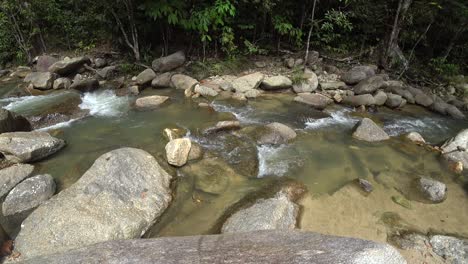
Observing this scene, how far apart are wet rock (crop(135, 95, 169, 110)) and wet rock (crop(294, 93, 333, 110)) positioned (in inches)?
133

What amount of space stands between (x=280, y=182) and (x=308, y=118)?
8.77 feet

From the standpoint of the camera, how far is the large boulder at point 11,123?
5487 mm

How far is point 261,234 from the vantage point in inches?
112

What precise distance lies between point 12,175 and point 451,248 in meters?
5.91

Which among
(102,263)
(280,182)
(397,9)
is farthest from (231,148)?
(397,9)

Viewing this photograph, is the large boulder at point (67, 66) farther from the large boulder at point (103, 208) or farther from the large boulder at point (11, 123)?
the large boulder at point (103, 208)

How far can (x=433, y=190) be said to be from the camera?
15.2 feet

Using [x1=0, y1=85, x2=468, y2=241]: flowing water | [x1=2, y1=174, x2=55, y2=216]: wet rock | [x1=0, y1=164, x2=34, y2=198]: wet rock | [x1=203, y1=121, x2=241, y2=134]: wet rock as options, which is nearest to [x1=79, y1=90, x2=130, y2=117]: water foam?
[x1=0, y1=85, x2=468, y2=241]: flowing water

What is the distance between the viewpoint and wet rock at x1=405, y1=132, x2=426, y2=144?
616 cm

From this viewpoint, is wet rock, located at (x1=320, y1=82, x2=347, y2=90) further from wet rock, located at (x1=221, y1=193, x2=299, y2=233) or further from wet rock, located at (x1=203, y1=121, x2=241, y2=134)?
wet rock, located at (x1=221, y1=193, x2=299, y2=233)

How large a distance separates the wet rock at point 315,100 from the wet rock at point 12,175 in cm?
581

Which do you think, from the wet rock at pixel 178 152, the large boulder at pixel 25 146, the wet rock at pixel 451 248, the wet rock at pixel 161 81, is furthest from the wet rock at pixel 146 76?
→ the wet rock at pixel 451 248

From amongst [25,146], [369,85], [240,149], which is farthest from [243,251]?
[369,85]

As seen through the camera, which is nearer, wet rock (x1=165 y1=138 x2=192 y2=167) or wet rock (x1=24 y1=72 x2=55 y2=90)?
wet rock (x1=165 y1=138 x2=192 y2=167)
